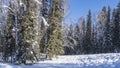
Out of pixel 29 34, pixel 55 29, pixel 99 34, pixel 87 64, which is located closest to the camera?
pixel 87 64

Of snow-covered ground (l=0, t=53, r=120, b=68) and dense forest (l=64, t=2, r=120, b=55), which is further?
dense forest (l=64, t=2, r=120, b=55)

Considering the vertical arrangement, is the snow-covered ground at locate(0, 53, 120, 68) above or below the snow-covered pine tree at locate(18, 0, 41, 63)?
below

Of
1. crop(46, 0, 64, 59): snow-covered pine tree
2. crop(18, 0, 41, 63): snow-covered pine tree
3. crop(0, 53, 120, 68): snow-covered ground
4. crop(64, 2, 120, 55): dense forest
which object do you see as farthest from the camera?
crop(64, 2, 120, 55): dense forest

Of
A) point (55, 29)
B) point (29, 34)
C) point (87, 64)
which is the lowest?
point (87, 64)

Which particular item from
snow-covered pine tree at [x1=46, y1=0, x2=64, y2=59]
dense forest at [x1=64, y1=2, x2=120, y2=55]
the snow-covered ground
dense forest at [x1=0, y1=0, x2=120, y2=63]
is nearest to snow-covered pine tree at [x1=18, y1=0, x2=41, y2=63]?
dense forest at [x1=0, y1=0, x2=120, y2=63]

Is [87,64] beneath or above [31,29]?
beneath

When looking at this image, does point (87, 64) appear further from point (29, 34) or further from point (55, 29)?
point (55, 29)

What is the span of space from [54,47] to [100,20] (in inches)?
1825

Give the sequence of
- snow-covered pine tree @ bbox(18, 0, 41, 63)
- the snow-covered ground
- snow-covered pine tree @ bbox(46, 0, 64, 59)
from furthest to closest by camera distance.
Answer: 1. snow-covered pine tree @ bbox(46, 0, 64, 59)
2. snow-covered pine tree @ bbox(18, 0, 41, 63)
3. the snow-covered ground

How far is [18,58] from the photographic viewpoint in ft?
106

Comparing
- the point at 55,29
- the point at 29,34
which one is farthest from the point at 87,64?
the point at 55,29

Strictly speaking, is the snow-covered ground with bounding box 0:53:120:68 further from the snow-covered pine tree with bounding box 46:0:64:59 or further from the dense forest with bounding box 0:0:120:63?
the snow-covered pine tree with bounding box 46:0:64:59

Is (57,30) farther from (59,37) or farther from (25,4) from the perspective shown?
(25,4)

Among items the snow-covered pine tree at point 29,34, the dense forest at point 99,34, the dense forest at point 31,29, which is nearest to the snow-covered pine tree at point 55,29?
the dense forest at point 31,29
